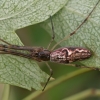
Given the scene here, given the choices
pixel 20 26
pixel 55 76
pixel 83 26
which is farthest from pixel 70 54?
pixel 55 76

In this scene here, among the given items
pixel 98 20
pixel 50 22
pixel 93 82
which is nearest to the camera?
pixel 98 20

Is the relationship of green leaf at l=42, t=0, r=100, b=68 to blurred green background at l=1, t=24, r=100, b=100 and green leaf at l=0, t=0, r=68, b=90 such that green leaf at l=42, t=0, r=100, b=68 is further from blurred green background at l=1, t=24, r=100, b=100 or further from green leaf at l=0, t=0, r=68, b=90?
blurred green background at l=1, t=24, r=100, b=100

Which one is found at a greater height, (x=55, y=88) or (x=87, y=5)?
(x=87, y=5)

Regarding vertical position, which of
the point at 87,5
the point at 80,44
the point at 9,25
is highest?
the point at 87,5

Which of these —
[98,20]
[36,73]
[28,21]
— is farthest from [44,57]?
[98,20]

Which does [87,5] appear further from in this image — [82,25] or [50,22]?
[50,22]

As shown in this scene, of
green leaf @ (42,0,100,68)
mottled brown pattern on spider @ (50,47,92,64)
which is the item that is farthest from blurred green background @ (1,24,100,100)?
green leaf @ (42,0,100,68)
